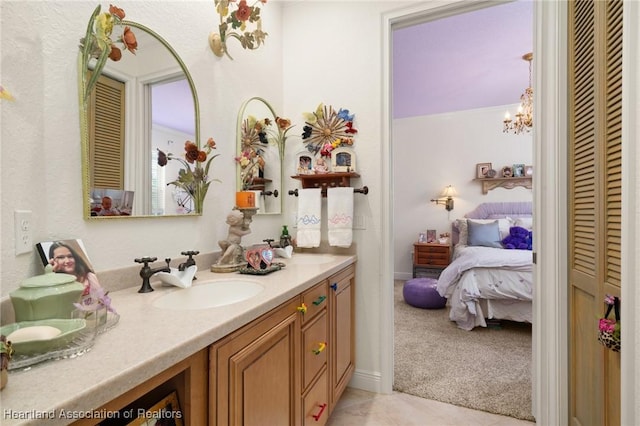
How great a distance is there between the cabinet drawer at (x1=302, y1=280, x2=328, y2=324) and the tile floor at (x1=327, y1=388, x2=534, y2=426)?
2.55 ft

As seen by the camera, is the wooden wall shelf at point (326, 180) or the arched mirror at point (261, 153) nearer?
the arched mirror at point (261, 153)

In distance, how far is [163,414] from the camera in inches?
26.0

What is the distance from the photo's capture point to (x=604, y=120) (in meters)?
1.09

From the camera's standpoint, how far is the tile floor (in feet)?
5.63

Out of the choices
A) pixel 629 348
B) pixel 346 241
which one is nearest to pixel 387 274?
pixel 346 241

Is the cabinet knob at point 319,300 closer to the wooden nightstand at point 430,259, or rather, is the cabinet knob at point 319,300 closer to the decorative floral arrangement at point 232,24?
the decorative floral arrangement at point 232,24

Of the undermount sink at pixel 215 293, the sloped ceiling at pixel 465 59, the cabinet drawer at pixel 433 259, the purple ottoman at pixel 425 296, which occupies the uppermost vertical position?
the sloped ceiling at pixel 465 59

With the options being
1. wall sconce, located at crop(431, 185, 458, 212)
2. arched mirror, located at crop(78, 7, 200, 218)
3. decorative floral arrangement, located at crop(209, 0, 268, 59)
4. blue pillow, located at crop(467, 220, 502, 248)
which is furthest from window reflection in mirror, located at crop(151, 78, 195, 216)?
wall sconce, located at crop(431, 185, 458, 212)

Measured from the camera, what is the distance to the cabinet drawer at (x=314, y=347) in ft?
4.21

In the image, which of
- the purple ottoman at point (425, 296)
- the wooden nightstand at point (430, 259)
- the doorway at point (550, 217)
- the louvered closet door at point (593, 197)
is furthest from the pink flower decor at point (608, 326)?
the wooden nightstand at point (430, 259)

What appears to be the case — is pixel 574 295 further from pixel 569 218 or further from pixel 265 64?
pixel 265 64

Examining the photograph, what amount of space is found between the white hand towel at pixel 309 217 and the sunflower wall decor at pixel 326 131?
0.18m

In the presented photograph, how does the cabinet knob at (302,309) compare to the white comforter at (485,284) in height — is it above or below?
above

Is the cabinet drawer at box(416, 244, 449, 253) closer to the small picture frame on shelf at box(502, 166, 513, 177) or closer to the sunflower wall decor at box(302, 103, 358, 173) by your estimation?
the small picture frame on shelf at box(502, 166, 513, 177)
